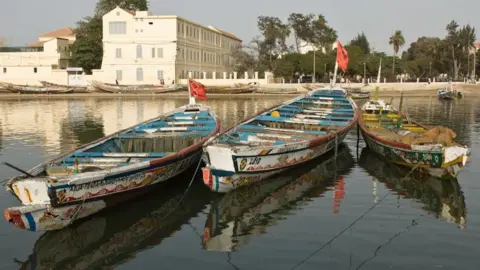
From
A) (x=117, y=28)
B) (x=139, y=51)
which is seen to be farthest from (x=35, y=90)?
(x=139, y=51)

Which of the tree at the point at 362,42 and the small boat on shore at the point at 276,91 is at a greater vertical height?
the tree at the point at 362,42

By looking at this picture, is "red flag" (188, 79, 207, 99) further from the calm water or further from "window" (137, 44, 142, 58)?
"window" (137, 44, 142, 58)

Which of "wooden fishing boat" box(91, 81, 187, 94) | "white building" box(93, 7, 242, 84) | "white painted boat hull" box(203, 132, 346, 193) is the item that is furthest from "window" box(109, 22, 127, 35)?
"white painted boat hull" box(203, 132, 346, 193)

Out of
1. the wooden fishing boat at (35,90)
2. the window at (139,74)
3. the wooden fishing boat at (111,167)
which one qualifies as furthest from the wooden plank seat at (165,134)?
the wooden fishing boat at (35,90)

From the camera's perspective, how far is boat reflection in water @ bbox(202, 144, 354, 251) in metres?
11.4

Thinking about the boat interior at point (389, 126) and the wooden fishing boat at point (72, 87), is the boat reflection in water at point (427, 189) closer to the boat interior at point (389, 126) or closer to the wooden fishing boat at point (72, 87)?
the boat interior at point (389, 126)

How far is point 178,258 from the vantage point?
9.99 metres

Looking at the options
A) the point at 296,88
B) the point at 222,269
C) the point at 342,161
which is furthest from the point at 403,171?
the point at 296,88

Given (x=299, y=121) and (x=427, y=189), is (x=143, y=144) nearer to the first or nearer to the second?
(x=299, y=121)

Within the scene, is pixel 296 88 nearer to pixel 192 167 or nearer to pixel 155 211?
pixel 192 167

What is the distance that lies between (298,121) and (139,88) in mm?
50616

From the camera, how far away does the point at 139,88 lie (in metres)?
68.9

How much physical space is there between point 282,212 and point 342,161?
727cm

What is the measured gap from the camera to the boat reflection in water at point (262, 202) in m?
11.4
